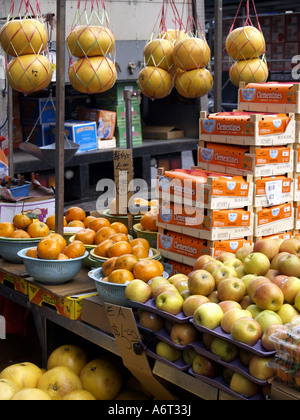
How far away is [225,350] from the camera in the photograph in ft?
7.50

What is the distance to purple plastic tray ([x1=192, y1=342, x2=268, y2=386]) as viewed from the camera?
7.08 feet

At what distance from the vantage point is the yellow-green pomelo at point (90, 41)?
428cm

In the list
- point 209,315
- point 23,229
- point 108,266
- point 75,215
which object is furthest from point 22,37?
point 209,315

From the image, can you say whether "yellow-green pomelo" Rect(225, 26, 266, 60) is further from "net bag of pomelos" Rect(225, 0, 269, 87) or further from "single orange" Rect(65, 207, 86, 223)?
"single orange" Rect(65, 207, 86, 223)

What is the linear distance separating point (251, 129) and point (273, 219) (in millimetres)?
625

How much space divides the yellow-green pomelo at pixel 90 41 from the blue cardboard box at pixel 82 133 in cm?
401

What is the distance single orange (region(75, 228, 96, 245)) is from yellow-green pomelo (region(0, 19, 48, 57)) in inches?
61.8

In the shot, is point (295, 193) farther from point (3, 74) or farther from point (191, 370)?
point (3, 74)

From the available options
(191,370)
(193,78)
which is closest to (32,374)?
(191,370)

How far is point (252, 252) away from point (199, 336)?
622 mm

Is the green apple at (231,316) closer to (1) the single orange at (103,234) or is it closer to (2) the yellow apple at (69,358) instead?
(2) the yellow apple at (69,358)

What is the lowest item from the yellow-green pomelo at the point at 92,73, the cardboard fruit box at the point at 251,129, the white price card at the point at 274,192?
the white price card at the point at 274,192

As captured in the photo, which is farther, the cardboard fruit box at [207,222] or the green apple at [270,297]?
the cardboard fruit box at [207,222]

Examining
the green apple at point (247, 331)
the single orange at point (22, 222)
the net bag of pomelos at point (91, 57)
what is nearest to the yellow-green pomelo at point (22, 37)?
the net bag of pomelos at point (91, 57)
